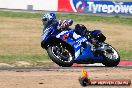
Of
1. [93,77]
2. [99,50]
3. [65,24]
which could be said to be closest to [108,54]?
[99,50]

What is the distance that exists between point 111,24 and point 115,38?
25.5 ft

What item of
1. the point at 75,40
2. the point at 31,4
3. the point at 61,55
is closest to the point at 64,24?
the point at 75,40

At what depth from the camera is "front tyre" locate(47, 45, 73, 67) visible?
13.9 meters

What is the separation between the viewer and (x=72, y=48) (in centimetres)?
1398

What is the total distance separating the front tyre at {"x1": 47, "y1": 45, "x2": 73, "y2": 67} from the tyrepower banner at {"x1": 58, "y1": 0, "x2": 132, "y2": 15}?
25.7 m

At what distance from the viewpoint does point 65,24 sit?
14.0 metres

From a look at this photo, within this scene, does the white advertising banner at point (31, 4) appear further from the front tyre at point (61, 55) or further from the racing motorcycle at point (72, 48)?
the front tyre at point (61, 55)

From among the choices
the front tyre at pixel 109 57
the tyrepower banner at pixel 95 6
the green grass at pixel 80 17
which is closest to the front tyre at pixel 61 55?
the front tyre at pixel 109 57

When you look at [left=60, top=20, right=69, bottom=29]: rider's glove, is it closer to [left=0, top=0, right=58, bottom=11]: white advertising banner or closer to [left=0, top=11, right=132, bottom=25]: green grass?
[left=0, top=11, right=132, bottom=25]: green grass

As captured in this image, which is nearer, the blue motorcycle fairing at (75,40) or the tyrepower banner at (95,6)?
the blue motorcycle fairing at (75,40)

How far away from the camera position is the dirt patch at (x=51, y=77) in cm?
995

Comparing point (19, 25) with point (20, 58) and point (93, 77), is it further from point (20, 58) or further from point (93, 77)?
point (93, 77)

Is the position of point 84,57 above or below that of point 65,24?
below

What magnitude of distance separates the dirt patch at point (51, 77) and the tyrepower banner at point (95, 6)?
1047 inches
